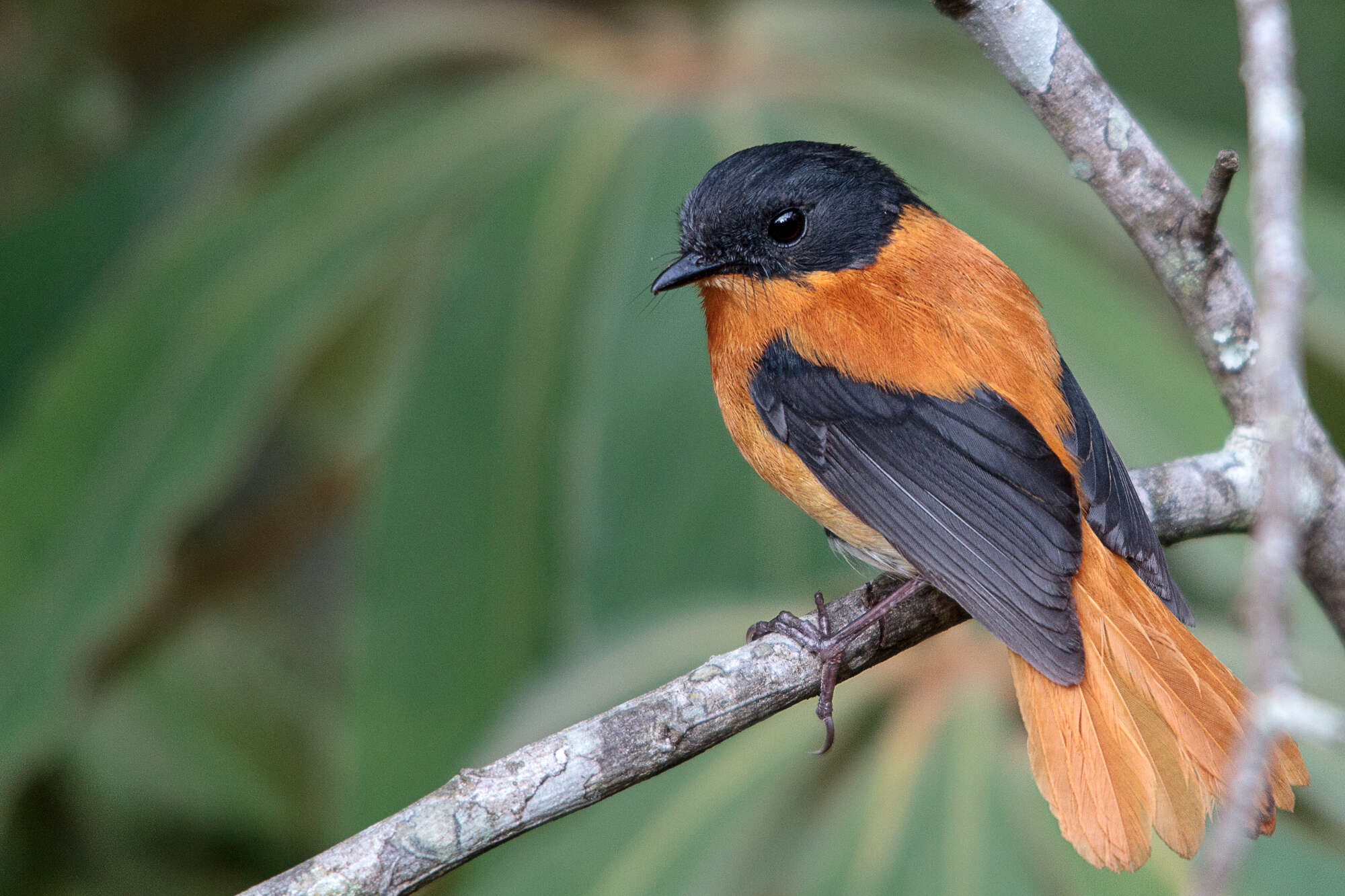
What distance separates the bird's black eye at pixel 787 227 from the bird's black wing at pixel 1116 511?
0.60 meters

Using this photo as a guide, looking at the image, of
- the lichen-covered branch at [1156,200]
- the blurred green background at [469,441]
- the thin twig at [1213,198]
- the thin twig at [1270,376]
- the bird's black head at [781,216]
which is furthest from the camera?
the blurred green background at [469,441]

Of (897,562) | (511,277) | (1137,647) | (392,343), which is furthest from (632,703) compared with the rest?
(392,343)

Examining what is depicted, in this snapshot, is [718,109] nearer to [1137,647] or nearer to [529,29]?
[529,29]

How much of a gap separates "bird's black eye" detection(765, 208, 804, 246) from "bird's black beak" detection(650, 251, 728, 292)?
0.37 ft

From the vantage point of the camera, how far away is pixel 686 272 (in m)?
2.24

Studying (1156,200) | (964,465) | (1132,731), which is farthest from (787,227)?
(1132,731)

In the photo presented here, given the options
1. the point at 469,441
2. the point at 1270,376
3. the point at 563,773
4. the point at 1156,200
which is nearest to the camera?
the point at 1270,376

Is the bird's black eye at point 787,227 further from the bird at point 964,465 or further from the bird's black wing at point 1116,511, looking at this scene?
the bird's black wing at point 1116,511

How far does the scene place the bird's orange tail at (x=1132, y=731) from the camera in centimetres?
171

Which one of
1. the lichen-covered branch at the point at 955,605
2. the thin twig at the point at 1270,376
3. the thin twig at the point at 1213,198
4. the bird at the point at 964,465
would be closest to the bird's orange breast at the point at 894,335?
the bird at the point at 964,465

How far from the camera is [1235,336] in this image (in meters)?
1.83

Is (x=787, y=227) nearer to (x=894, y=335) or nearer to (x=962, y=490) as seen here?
(x=894, y=335)

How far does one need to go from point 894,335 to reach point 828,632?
0.54 metres

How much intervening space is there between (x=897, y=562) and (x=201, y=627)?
2.35 meters
